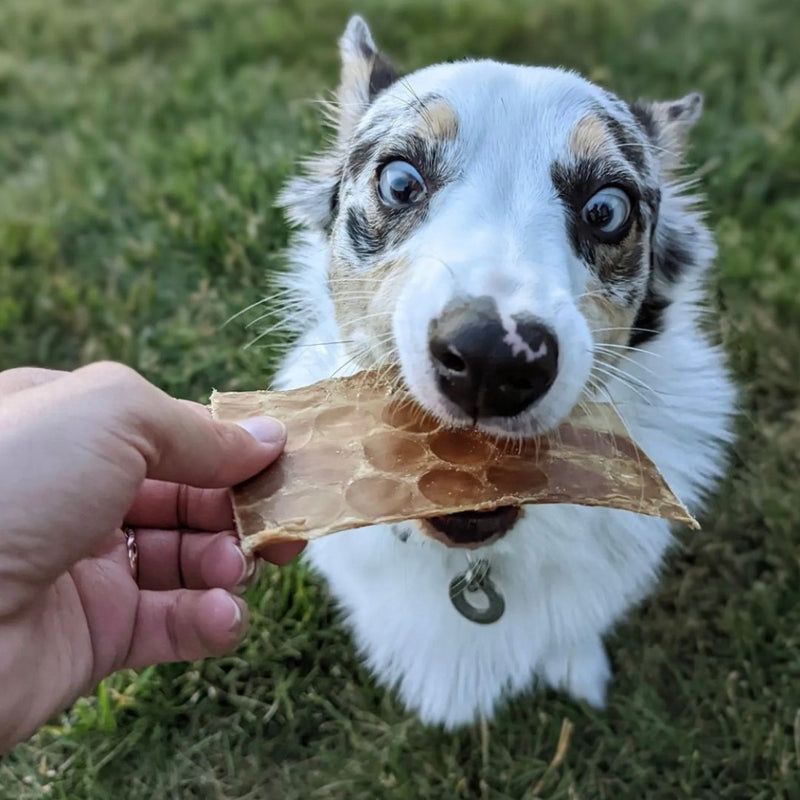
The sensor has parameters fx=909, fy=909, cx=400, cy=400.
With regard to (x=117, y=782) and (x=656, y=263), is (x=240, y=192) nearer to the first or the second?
(x=656, y=263)

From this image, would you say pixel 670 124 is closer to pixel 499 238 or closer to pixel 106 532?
pixel 499 238

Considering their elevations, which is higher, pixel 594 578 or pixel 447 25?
pixel 447 25

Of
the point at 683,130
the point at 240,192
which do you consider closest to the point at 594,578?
the point at 683,130

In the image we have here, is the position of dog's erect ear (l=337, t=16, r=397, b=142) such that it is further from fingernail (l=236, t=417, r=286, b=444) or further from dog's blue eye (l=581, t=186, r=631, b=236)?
fingernail (l=236, t=417, r=286, b=444)

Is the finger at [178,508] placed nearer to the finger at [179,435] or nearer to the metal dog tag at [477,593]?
the finger at [179,435]

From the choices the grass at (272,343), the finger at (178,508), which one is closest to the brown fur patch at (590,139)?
the finger at (178,508)

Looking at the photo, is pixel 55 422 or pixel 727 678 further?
pixel 727 678
